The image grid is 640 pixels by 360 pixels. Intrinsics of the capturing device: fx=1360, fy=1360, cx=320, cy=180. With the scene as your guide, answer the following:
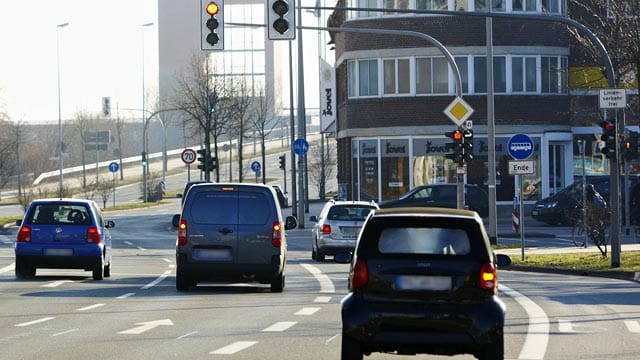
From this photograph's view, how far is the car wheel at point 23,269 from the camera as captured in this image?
26.4 m

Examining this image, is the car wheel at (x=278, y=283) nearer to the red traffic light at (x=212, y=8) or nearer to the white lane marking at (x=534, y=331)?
the white lane marking at (x=534, y=331)

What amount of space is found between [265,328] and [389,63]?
4255 centimetres

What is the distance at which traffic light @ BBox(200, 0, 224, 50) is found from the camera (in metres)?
28.7

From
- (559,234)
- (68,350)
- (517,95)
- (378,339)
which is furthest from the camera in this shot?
(517,95)

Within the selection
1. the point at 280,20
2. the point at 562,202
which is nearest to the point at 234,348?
the point at 280,20

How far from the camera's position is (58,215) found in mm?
26641

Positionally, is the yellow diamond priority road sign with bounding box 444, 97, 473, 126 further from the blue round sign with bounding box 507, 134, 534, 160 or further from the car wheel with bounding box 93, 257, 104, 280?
the car wheel with bounding box 93, 257, 104, 280

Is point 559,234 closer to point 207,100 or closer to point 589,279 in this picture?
point 589,279

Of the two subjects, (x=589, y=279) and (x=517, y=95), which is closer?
(x=589, y=279)

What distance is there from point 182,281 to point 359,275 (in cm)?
1159

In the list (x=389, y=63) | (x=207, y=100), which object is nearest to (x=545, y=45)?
(x=389, y=63)

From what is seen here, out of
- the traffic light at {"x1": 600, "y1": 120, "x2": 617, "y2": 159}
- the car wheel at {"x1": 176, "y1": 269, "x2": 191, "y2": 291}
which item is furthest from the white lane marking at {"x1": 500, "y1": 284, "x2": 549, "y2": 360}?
the traffic light at {"x1": 600, "y1": 120, "x2": 617, "y2": 159}

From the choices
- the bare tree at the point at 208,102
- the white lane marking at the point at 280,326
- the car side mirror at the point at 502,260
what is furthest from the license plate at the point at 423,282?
the bare tree at the point at 208,102

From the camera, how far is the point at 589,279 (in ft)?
91.9
